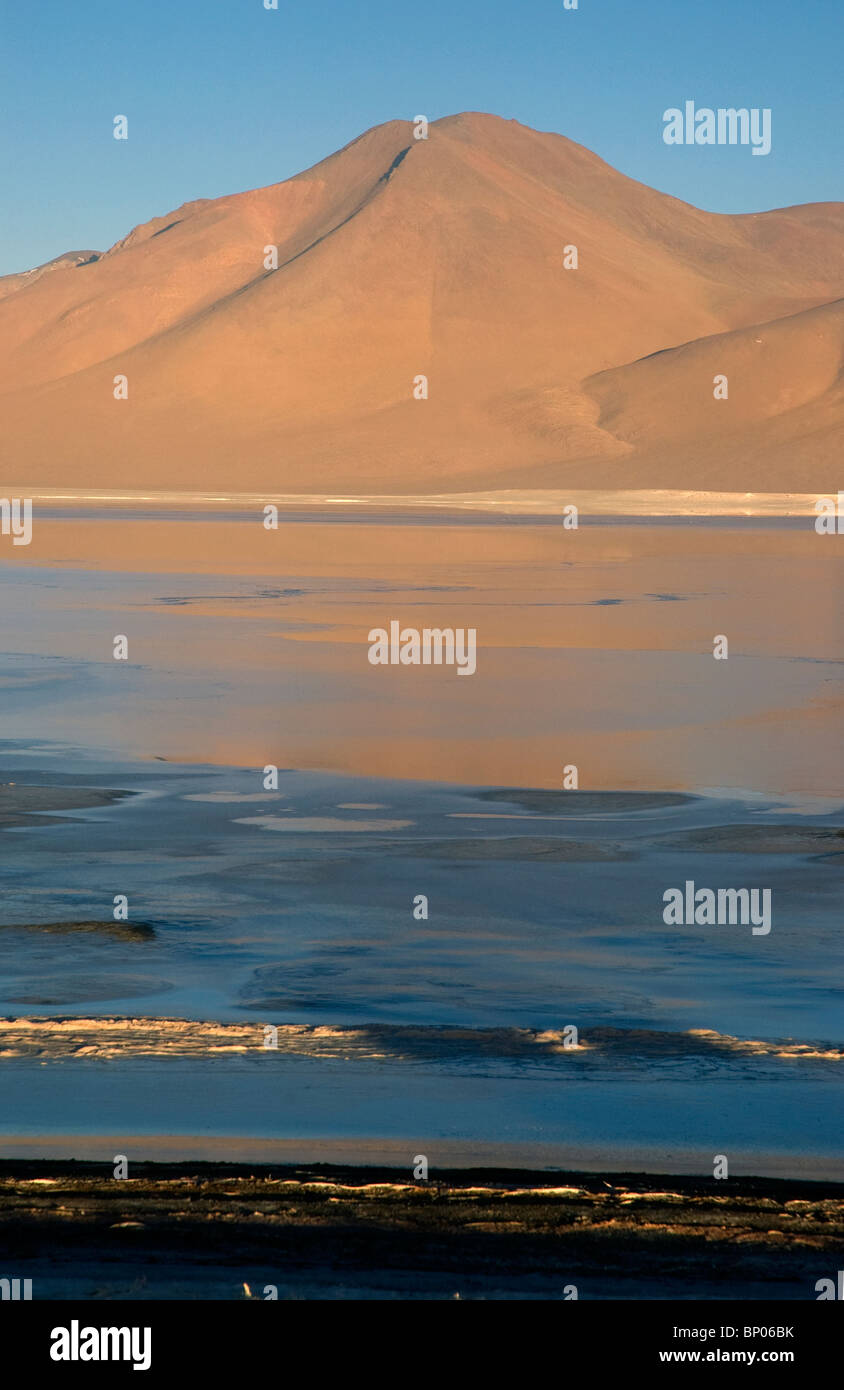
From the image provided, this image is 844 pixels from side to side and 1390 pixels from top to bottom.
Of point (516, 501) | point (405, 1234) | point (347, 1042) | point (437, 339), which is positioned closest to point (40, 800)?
point (347, 1042)

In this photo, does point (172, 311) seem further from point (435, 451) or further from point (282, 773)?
point (282, 773)

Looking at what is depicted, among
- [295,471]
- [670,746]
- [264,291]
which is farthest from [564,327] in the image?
[670,746]

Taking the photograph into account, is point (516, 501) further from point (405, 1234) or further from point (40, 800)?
point (405, 1234)

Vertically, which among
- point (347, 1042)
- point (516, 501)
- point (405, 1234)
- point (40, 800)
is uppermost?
point (516, 501)

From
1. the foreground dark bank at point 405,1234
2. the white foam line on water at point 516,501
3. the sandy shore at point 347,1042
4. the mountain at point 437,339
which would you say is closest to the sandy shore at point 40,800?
the sandy shore at point 347,1042

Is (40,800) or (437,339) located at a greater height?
(437,339)

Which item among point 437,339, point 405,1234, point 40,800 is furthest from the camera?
point 437,339

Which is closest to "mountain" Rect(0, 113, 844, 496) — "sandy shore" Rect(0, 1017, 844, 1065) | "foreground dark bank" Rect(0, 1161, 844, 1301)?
"sandy shore" Rect(0, 1017, 844, 1065)
